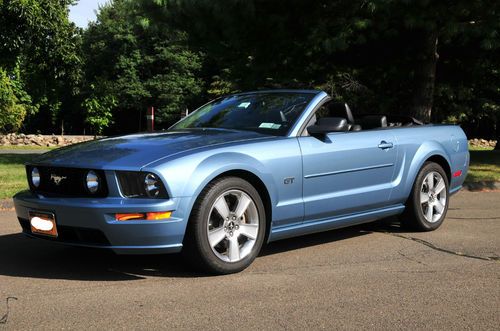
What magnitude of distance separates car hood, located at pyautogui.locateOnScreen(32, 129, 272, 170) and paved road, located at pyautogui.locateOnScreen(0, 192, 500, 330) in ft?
2.97

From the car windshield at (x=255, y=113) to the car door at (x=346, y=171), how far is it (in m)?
0.35

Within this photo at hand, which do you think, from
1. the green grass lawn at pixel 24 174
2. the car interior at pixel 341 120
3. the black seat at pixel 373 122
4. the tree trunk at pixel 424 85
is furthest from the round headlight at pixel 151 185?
the tree trunk at pixel 424 85

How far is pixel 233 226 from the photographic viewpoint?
4.71 meters

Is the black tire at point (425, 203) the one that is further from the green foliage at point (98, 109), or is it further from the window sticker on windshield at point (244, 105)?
the green foliage at point (98, 109)

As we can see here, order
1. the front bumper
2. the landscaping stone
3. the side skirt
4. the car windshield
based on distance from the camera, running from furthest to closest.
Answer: the landscaping stone
the car windshield
the side skirt
the front bumper

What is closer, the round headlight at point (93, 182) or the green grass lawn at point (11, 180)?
the round headlight at point (93, 182)

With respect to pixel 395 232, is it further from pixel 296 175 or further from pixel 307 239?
pixel 296 175

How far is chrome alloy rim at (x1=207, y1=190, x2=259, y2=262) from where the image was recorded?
461cm

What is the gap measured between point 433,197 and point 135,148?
3537mm

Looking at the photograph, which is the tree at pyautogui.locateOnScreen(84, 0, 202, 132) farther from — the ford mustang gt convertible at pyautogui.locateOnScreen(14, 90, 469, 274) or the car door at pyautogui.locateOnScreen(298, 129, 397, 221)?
the car door at pyautogui.locateOnScreen(298, 129, 397, 221)

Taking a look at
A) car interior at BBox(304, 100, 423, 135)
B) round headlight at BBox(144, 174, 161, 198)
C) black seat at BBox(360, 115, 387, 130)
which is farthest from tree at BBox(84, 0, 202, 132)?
round headlight at BBox(144, 174, 161, 198)

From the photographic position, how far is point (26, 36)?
49.8 feet

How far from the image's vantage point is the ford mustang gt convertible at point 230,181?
4293 millimetres

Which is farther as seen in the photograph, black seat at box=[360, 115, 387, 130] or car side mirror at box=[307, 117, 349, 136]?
black seat at box=[360, 115, 387, 130]
